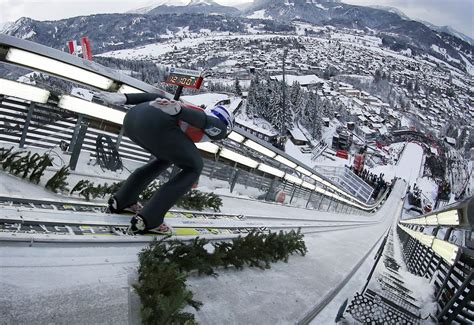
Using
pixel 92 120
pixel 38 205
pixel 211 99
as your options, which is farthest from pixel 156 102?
pixel 211 99

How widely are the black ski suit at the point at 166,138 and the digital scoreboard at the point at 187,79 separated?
400 millimetres

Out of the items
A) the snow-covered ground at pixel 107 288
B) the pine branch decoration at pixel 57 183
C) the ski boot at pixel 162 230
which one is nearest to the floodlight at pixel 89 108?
the pine branch decoration at pixel 57 183

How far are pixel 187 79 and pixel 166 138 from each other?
3.22 feet

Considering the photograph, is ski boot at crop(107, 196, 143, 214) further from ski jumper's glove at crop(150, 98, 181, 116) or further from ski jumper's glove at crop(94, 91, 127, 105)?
ski jumper's glove at crop(150, 98, 181, 116)

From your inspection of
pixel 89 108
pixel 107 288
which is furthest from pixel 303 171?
pixel 107 288

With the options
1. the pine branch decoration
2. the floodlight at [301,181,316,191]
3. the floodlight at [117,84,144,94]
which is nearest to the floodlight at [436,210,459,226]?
the floodlight at [117,84,144,94]

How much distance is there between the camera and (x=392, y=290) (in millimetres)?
5133

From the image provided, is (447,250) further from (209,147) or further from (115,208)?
(209,147)

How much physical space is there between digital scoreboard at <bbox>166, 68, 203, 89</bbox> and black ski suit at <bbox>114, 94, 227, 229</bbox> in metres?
0.40

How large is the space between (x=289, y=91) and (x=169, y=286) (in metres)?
126

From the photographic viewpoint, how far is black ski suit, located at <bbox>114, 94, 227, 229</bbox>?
398 cm

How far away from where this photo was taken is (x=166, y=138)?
13.1 feet

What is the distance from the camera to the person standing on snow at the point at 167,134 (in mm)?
3971

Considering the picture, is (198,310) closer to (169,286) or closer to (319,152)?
(169,286)
